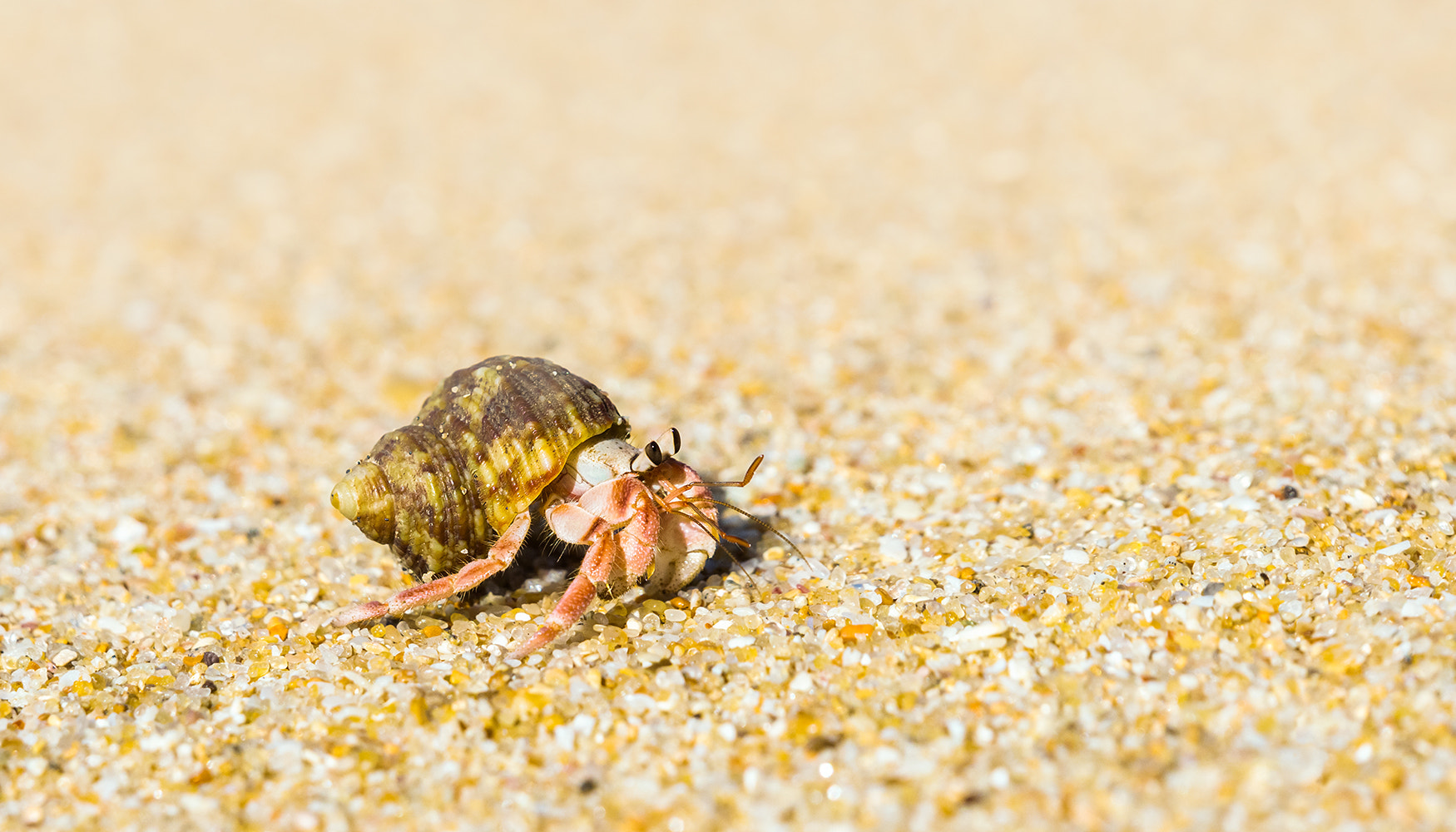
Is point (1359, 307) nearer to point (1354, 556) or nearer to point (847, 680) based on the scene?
point (1354, 556)

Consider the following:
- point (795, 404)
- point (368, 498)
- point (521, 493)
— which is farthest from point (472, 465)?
point (795, 404)

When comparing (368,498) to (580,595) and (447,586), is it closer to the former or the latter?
(447,586)

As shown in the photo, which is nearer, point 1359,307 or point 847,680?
point 847,680

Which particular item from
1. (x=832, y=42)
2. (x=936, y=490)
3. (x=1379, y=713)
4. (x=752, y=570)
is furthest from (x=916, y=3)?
(x=1379, y=713)

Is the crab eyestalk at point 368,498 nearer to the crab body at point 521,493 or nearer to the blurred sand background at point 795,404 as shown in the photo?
the crab body at point 521,493

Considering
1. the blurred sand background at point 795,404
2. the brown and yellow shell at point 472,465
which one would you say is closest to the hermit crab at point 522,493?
the brown and yellow shell at point 472,465

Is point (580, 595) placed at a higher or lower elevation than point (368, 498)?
lower

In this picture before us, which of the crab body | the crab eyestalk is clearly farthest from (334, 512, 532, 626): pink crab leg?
the crab eyestalk

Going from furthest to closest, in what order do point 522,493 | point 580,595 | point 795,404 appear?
1. point 795,404
2. point 522,493
3. point 580,595
